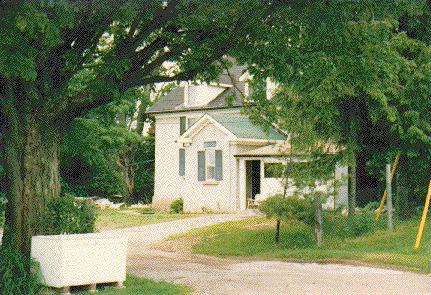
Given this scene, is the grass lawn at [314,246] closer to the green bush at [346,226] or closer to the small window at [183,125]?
the green bush at [346,226]

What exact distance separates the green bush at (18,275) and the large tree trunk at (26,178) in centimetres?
51

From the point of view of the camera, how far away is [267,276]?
601 inches

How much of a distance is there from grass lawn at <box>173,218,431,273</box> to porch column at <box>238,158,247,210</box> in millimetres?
11112

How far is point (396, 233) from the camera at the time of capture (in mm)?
20625

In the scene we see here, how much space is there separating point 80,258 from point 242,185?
24.1 metres

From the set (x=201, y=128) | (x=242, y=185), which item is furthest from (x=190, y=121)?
(x=242, y=185)

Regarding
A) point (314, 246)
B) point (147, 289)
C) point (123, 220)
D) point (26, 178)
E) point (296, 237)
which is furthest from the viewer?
point (123, 220)

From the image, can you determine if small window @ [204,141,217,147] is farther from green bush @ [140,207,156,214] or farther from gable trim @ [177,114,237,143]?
green bush @ [140,207,156,214]

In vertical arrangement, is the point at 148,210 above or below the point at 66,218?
below

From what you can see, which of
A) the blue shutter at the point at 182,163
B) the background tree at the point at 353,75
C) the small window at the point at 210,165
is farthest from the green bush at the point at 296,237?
the blue shutter at the point at 182,163

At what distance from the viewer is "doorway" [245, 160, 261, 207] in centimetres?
3762

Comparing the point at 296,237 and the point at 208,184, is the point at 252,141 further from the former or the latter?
the point at 296,237

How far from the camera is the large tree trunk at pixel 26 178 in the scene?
44.7 feet

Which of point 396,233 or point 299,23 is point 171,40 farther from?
point 396,233
